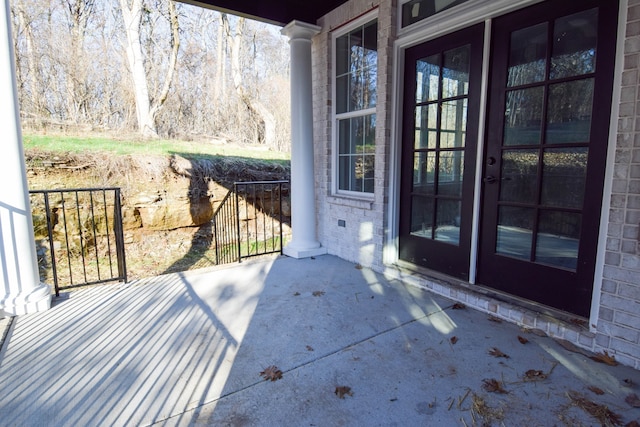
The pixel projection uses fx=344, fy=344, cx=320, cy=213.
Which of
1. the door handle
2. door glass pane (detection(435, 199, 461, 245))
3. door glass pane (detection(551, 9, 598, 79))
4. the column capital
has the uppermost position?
the column capital

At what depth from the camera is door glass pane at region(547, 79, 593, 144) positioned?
2029 millimetres

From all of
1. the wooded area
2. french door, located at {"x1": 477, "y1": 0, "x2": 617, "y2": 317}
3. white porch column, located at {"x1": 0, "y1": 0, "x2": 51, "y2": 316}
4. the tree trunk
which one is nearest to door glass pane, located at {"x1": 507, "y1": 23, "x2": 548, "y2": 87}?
french door, located at {"x1": 477, "y1": 0, "x2": 617, "y2": 317}

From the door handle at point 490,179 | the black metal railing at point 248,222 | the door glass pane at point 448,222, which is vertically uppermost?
the door handle at point 490,179

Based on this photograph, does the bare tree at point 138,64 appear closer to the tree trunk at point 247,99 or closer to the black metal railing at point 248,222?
the tree trunk at point 247,99

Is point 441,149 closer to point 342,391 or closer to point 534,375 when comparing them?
point 534,375

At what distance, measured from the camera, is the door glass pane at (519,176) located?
2299 millimetres

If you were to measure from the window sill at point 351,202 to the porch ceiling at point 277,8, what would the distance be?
2020 mm

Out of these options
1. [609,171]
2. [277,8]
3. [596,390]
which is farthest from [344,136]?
[596,390]

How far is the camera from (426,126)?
301 cm

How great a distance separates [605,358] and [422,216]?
158cm

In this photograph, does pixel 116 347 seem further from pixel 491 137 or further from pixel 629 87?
pixel 629 87

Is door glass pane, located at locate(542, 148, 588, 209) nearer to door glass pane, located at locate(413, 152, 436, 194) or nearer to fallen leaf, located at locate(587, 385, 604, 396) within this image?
door glass pane, located at locate(413, 152, 436, 194)

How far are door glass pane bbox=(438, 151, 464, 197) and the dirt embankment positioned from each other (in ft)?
15.0

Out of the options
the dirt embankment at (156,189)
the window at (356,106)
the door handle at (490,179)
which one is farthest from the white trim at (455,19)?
the dirt embankment at (156,189)
